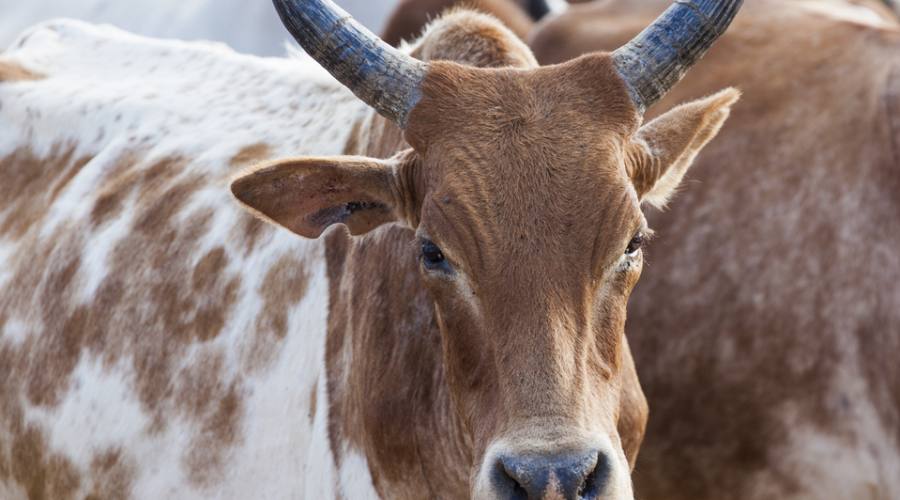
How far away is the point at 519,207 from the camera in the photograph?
3818 mm

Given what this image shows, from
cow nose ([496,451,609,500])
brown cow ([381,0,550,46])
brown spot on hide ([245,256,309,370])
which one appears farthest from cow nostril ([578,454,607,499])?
brown cow ([381,0,550,46])

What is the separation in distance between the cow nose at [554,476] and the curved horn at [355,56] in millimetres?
1083

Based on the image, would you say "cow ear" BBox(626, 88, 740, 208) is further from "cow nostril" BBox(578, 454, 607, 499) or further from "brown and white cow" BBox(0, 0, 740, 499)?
"cow nostril" BBox(578, 454, 607, 499)

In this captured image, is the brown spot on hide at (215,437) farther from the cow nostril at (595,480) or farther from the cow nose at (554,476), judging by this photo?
the cow nostril at (595,480)

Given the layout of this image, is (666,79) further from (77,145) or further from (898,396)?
(77,145)

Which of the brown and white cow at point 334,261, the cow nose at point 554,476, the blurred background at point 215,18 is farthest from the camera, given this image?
the blurred background at point 215,18

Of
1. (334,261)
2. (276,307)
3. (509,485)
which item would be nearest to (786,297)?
(334,261)

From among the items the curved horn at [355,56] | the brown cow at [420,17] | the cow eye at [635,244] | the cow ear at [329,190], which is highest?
the curved horn at [355,56]

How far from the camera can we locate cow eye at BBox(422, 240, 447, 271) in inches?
156

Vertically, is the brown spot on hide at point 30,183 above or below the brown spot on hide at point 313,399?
below

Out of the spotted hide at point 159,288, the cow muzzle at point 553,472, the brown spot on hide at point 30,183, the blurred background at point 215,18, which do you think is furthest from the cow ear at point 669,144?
the blurred background at point 215,18

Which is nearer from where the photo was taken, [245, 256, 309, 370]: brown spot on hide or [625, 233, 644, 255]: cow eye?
[625, 233, 644, 255]: cow eye

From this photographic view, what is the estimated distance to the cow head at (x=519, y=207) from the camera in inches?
144

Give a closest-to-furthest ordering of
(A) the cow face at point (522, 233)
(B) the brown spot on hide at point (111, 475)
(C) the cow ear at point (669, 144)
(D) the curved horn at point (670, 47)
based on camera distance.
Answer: (A) the cow face at point (522, 233)
(D) the curved horn at point (670, 47)
(C) the cow ear at point (669, 144)
(B) the brown spot on hide at point (111, 475)
